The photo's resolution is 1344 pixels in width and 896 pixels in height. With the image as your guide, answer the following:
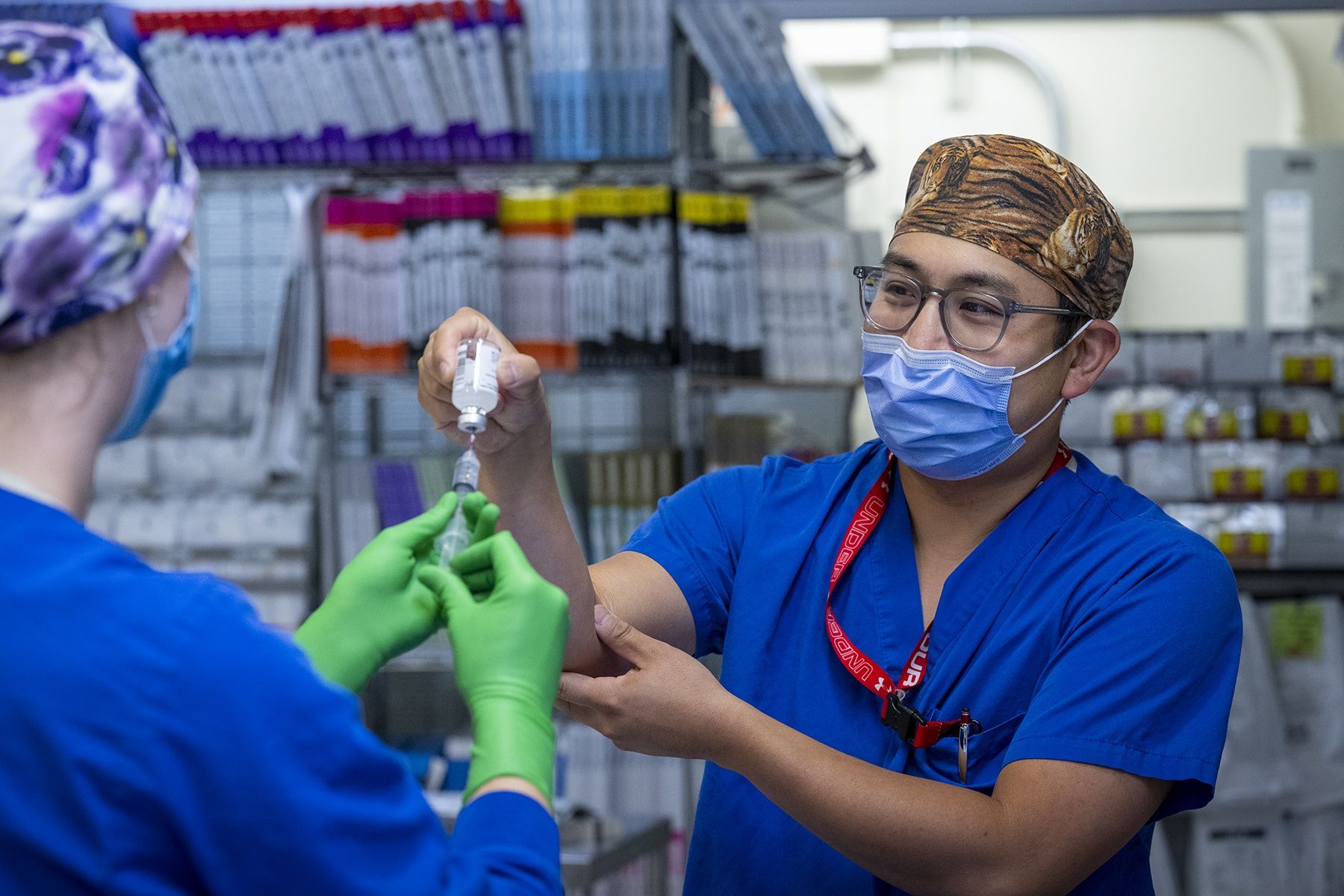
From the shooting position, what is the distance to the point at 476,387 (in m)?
1.12

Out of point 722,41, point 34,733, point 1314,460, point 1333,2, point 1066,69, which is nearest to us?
point 34,733

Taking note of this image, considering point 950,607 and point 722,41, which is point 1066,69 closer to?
point 722,41

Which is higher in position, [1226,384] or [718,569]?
[718,569]

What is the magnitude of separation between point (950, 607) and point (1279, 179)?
3439 mm

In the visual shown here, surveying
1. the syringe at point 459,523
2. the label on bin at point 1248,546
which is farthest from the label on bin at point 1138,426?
the syringe at point 459,523

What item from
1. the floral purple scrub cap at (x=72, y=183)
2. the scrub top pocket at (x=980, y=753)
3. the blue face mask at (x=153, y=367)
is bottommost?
the scrub top pocket at (x=980, y=753)

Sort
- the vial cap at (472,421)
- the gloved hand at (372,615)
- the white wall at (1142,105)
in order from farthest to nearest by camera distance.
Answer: the white wall at (1142,105) → the vial cap at (472,421) → the gloved hand at (372,615)

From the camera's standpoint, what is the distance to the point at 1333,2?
9.05ft

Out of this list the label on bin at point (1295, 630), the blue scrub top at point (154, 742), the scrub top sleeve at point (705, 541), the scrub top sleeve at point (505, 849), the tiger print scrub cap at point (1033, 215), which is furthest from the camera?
the label on bin at point (1295, 630)

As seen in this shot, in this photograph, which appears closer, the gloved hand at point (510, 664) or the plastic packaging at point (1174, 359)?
the gloved hand at point (510, 664)

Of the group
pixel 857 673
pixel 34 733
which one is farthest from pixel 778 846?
pixel 34 733

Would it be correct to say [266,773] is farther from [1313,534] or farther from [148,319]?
[1313,534]

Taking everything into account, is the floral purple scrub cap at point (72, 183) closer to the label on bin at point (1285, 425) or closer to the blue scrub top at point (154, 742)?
the blue scrub top at point (154, 742)

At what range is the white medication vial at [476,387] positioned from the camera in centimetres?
111
